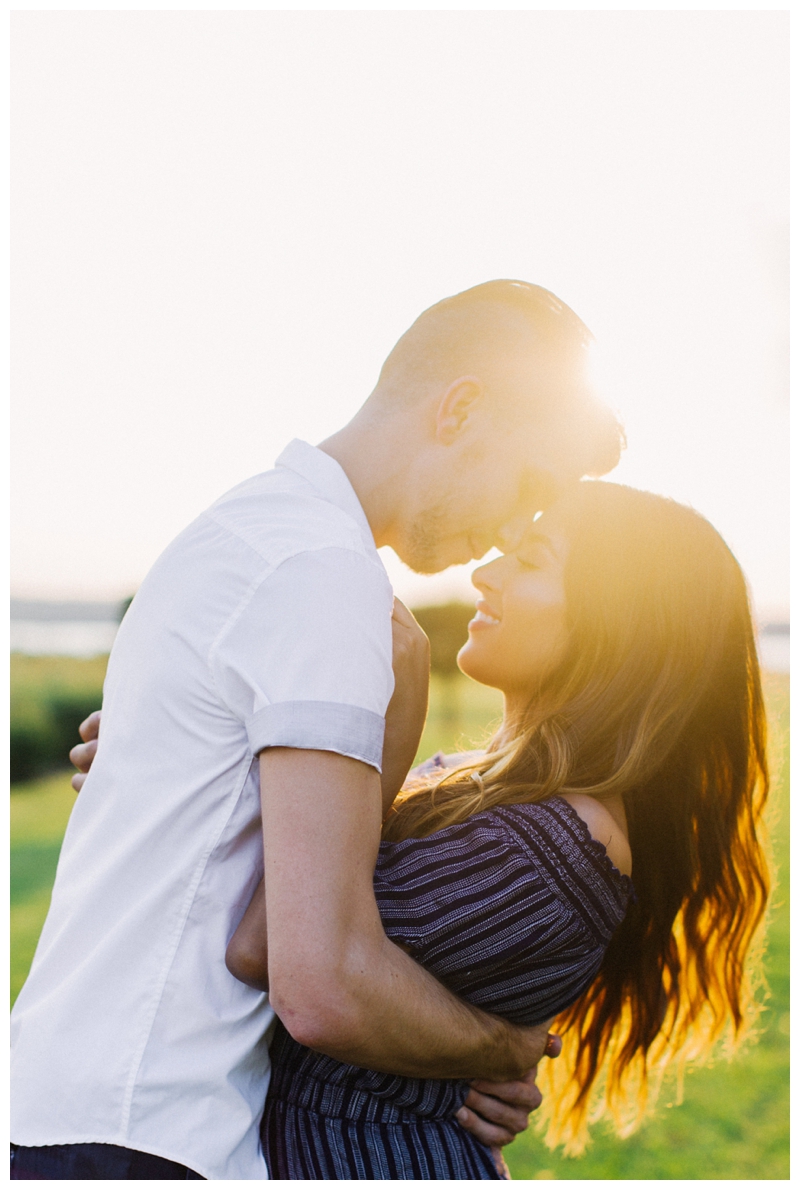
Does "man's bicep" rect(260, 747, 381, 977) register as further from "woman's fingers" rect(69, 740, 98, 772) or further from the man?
"woman's fingers" rect(69, 740, 98, 772)

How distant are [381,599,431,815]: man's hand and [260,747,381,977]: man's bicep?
47 centimetres

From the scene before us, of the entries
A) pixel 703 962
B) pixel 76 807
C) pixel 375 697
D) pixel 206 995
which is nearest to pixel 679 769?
pixel 703 962

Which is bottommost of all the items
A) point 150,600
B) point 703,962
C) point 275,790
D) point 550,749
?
point 703,962

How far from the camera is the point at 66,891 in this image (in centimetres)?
200

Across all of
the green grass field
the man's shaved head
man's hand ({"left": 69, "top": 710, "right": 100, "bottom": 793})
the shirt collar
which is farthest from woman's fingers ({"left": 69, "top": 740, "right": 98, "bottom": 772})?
the green grass field

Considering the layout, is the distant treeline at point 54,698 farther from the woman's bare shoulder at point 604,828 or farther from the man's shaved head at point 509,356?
the woman's bare shoulder at point 604,828

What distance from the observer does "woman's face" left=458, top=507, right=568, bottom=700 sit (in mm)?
2871

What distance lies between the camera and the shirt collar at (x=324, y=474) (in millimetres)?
2268

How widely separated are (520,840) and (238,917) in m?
0.73

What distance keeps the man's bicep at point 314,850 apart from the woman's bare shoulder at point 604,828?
2.79 feet

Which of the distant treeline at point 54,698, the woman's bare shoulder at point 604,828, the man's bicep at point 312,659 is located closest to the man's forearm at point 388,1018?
the man's bicep at point 312,659

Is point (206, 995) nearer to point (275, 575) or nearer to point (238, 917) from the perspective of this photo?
point (238, 917)

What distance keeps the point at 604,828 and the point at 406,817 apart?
57 centimetres

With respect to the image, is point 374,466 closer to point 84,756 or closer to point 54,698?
point 84,756
